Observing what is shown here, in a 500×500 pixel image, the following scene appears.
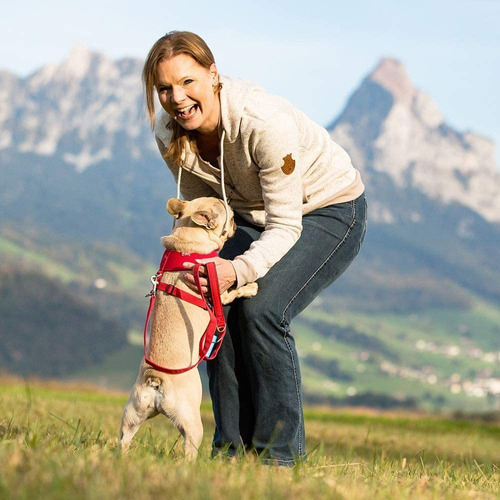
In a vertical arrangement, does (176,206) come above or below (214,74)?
below

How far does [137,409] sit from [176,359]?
0.39 metres

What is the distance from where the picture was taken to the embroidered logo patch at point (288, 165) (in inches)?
208

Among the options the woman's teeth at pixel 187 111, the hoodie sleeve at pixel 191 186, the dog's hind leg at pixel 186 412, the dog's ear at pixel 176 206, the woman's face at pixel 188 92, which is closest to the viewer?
the dog's hind leg at pixel 186 412

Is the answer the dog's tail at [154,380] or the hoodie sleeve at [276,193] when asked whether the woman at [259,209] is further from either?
the dog's tail at [154,380]

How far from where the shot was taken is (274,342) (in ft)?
17.9

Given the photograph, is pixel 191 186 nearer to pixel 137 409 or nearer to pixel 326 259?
pixel 326 259

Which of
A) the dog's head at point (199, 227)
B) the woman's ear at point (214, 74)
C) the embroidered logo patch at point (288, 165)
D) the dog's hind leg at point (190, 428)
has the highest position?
the woman's ear at point (214, 74)

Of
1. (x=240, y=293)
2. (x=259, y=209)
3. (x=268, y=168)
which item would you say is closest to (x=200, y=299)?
(x=240, y=293)

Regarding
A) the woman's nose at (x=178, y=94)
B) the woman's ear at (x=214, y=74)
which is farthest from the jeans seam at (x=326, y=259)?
the woman's nose at (x=178, y=94)

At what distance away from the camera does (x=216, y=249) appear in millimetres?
5621

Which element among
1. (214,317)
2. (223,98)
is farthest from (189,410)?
(223,98)

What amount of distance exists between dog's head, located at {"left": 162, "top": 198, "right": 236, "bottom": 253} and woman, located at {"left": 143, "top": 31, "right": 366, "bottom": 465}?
15cm

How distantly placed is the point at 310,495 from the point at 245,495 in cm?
34

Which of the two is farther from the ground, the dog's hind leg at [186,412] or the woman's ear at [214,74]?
the woman's ear at [214,74]
